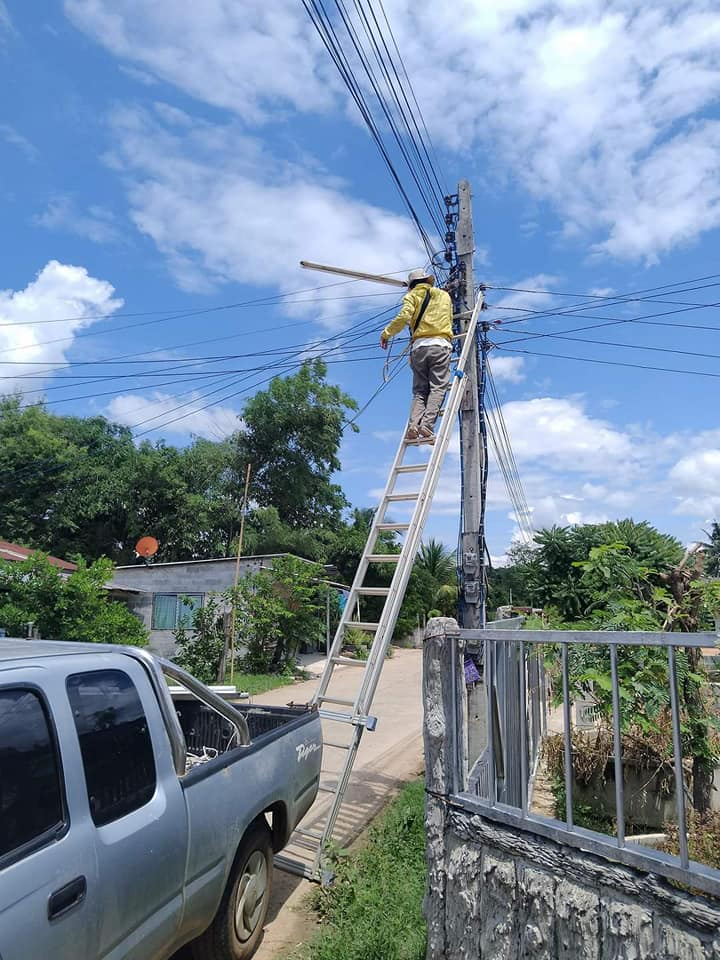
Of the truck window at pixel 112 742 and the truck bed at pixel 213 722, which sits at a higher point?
the truck window at pixel 112 742

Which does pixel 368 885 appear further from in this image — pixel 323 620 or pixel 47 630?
pixel 323 620

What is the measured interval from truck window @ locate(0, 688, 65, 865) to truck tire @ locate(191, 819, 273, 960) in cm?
160

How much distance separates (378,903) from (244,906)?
43.1 inches

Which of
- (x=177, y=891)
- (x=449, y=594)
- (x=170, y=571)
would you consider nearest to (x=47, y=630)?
(x=170, y=571)

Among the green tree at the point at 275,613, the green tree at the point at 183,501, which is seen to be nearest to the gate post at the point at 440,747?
the green tree at the point at 275,613

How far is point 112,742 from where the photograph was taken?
2.66 m

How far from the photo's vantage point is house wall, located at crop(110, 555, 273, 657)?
18.8m

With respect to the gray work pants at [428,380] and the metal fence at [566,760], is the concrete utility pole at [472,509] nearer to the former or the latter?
the gray work pants at [428,380]

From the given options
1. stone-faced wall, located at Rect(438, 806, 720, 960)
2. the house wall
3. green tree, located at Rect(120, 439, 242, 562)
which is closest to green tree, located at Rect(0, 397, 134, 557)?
green tree, located at Rect(120, 439, 242, 562)

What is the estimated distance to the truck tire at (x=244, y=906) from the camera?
3.44 meters

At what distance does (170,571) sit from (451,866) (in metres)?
17.5

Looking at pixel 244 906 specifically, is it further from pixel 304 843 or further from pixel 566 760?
pixel 566 760

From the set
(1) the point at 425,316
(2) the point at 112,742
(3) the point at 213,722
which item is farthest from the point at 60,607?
(2) the point at 112,742

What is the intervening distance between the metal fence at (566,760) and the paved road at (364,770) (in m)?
1.68
